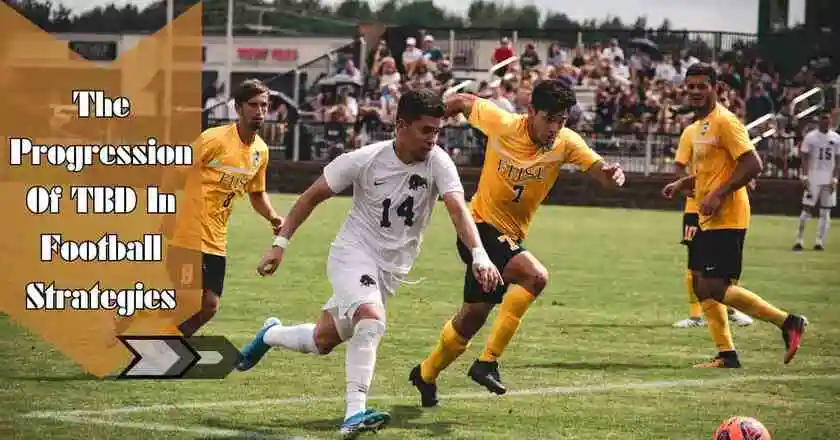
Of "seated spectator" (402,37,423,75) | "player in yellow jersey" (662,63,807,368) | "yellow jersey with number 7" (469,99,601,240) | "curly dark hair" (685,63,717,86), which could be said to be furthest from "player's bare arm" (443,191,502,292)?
"seated spectator" (402,37,423,75)

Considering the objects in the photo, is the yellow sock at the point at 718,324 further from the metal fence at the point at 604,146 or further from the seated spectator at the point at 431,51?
the seated spectator at the point at 431,51

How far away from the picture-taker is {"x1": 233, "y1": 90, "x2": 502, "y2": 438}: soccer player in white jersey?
919 cm

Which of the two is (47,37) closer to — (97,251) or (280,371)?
(97,251)

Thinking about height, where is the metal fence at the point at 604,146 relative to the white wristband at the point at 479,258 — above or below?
below

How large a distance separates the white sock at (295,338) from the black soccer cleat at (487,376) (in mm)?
1309

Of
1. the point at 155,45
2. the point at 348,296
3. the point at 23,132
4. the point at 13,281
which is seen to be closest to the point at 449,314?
the point at 13,281

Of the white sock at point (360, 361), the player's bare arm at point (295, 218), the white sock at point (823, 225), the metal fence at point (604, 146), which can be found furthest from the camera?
the metal fence at point (604, 146)

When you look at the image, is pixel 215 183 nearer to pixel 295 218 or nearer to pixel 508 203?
pixel 508 203

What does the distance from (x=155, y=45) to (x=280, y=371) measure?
38028mm

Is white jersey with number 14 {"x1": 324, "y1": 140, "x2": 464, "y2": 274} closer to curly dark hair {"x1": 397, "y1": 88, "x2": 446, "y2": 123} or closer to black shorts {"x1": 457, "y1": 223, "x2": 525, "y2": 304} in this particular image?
curly dark hair {"x1": 397, "y1": 88, "x2": 446, "y2": 123}

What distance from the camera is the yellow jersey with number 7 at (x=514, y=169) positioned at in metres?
11.0

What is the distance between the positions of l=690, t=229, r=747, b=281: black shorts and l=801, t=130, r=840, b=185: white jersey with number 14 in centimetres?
1638

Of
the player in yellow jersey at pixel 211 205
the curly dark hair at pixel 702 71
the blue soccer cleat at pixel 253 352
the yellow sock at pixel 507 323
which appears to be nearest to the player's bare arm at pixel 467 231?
the yellow sock at pixel 507 323

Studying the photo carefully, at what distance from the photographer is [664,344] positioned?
1414 centimetres
